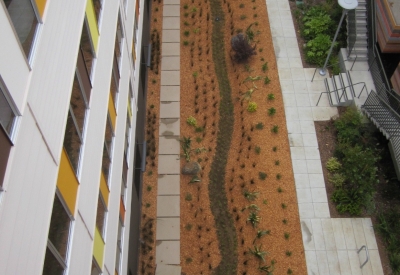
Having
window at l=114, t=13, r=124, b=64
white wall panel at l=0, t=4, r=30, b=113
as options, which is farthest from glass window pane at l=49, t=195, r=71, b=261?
window at l=114, t=13, r=124, b=64

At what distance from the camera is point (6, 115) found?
15.7 ft

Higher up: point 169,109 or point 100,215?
point 169,109

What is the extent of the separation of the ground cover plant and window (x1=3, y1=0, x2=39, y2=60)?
9.32m

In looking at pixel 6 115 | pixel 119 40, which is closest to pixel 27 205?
pixel 6 115

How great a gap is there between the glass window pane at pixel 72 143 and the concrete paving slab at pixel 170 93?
929 cm

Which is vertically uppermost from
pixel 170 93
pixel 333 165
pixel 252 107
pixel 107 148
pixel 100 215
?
pixel 170 93

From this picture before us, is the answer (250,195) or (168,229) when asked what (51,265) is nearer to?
(168,229)

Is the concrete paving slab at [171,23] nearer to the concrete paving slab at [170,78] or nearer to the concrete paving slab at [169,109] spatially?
the concrete paving slab at [170,78]

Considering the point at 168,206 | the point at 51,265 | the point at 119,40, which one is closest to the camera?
the point at 51,265

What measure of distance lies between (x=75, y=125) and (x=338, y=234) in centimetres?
991

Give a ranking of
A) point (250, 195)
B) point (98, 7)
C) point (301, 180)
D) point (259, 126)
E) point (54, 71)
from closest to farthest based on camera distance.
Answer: point (54, 71) → point (98, 7) → point (250, 195) → point (301, 180) → point (259, 126)

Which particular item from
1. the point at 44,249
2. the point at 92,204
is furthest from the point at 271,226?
the point at 44,249

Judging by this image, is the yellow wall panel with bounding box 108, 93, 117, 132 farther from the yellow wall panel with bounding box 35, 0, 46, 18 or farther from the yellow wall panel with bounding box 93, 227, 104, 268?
the yellow wall panel with bounding box 35, 0, 46, 18

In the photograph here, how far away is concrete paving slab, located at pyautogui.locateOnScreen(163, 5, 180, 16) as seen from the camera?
1900 centimetres
